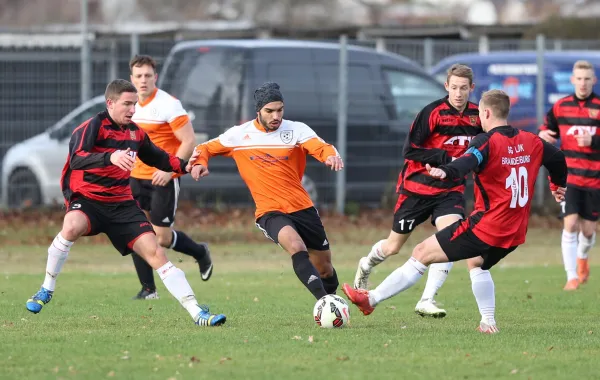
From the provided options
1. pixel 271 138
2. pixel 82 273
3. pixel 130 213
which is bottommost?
pixel 82 273

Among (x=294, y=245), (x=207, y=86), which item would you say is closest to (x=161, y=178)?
(x=294, y=245)

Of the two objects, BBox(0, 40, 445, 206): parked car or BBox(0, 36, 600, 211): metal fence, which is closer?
BBox(0, 40, 445, 206): parked car

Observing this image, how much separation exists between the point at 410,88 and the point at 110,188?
34.3 ft

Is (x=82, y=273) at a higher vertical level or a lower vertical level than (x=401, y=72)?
lower

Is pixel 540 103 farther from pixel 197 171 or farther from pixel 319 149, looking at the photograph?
pixel 197 171

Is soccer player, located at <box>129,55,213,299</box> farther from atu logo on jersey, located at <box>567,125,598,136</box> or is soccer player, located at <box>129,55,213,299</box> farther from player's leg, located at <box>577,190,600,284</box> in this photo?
player's leg, located at <box>577,190,600,284</box>

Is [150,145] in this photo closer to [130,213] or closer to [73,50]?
[130,213]

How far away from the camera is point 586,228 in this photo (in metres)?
13.2

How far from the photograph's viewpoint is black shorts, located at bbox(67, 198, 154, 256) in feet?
32.2

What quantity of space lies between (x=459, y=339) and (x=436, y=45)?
48.4ft

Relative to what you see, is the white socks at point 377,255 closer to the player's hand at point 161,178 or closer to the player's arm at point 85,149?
the player's hand at point 161,178

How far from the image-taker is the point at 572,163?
13.0 metres

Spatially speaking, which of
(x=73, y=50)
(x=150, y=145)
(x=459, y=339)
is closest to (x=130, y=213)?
(x=150, y=145)

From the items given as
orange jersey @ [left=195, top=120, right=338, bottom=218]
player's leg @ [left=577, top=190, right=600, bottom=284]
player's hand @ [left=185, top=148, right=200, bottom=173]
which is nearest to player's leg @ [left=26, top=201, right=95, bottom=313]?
player's hand @ [left=185, top=148, right=200, bottom=173]
